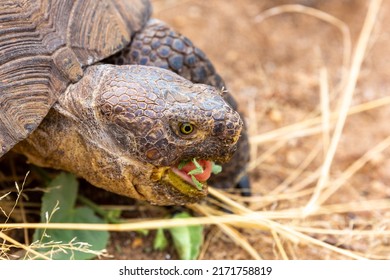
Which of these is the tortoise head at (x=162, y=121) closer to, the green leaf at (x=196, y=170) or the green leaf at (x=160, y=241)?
the green leaf at (x=196, y=170)

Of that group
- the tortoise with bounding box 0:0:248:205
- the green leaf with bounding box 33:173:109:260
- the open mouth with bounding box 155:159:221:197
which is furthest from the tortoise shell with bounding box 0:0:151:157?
the open mouth with bounding box 155:159:221:197

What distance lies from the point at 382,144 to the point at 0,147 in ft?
7.36

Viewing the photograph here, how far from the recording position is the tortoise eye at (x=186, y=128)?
2.18 meters

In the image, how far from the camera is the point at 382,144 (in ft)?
12.0

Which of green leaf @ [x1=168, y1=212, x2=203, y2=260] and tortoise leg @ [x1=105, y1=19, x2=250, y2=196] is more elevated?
tortoise leg @ [x1=105, y1=19, x2=250, y2=196]

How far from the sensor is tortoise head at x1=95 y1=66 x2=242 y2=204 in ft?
7.15

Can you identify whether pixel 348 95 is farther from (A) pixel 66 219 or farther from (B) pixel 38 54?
(B) pixel 38 54

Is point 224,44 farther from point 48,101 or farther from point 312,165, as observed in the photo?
point 48,101

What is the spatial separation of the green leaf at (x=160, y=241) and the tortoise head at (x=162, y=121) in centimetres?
50

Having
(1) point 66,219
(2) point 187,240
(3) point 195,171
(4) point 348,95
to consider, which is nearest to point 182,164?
(3) point 195,171

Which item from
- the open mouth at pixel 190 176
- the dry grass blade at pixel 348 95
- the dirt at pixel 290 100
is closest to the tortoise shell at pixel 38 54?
the open mouth at pixel 190 176

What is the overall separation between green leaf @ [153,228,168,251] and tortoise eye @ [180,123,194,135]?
0.72 m

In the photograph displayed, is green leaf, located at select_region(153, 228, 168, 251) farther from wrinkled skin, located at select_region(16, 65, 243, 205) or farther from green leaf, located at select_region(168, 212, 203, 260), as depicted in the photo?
wrinkled skin, located at select_region(16, 65, 243, 205)

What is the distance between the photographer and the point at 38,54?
2320 mm
